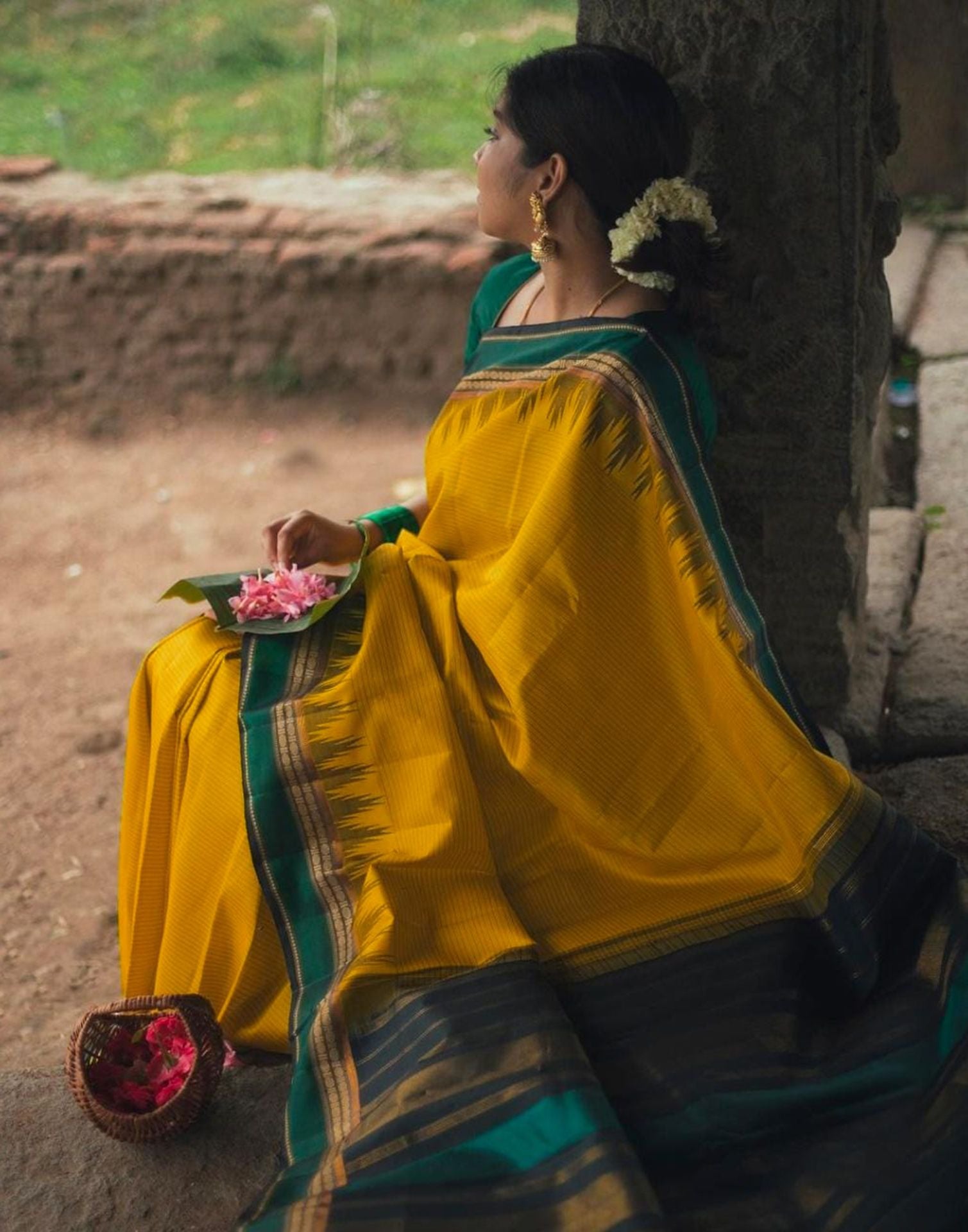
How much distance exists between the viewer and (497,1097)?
1831 mm

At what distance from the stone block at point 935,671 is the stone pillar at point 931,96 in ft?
10.9

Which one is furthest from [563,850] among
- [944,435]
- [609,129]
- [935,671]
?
[944,435]

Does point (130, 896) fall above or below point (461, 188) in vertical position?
below

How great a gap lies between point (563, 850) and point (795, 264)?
3.73 feet

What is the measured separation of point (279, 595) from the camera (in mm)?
2359

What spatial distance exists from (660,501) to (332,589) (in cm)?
56

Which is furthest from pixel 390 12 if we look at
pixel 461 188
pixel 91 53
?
pixel 461 188

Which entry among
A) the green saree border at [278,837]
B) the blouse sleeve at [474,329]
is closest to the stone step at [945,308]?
the blouse sleeve at [474,329]

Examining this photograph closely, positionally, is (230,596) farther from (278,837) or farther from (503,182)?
(503,182)

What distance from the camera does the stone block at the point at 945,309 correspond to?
5.26 meters

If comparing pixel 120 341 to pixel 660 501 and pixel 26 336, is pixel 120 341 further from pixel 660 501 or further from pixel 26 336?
pixel 660 501

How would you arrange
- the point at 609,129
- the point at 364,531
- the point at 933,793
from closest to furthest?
the point at 609,129 → the point at 364,531 → the point at 933,793

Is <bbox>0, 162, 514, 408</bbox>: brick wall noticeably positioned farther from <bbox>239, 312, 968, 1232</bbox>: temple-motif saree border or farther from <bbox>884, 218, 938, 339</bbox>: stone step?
<bbox>239, 312, 968, 1232</bbox>: temple-motif saree border

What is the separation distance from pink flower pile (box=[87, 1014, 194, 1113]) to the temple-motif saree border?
0.79ft
